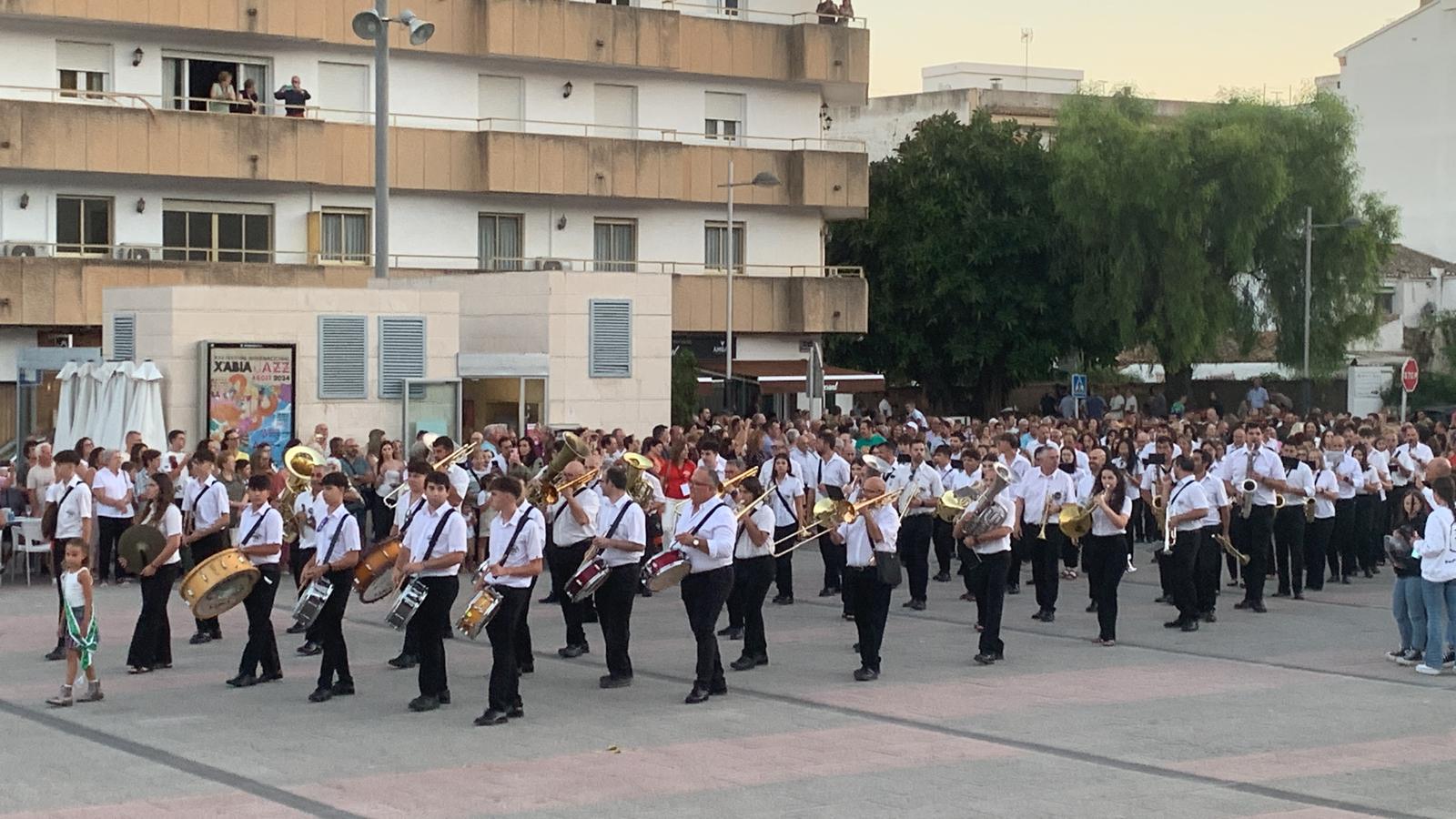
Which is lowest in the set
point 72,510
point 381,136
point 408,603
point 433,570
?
point 408,603

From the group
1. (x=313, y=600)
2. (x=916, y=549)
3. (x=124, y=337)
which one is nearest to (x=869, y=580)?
(x=313, y=600)

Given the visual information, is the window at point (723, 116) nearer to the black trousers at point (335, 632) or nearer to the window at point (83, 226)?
the window at point (83, 226)

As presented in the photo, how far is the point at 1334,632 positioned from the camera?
1950cm

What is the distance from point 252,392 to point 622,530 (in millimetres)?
12739

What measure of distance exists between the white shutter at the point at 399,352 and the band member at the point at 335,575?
1338cm

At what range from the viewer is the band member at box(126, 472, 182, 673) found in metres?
16.3

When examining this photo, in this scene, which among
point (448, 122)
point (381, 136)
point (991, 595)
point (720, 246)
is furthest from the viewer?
point (720, 246)

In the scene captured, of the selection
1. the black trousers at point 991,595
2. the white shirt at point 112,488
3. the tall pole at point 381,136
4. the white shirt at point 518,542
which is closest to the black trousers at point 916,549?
the black trousers at point 991,595

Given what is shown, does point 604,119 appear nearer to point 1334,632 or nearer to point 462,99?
Result: point 462,99

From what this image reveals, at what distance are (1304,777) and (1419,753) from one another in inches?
52.2

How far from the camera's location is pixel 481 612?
14.2 metres

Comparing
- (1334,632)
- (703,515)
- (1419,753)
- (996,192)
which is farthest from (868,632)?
(996,192)

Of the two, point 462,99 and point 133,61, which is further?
point 462,99

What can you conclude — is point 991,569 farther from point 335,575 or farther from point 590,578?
point 335,575
